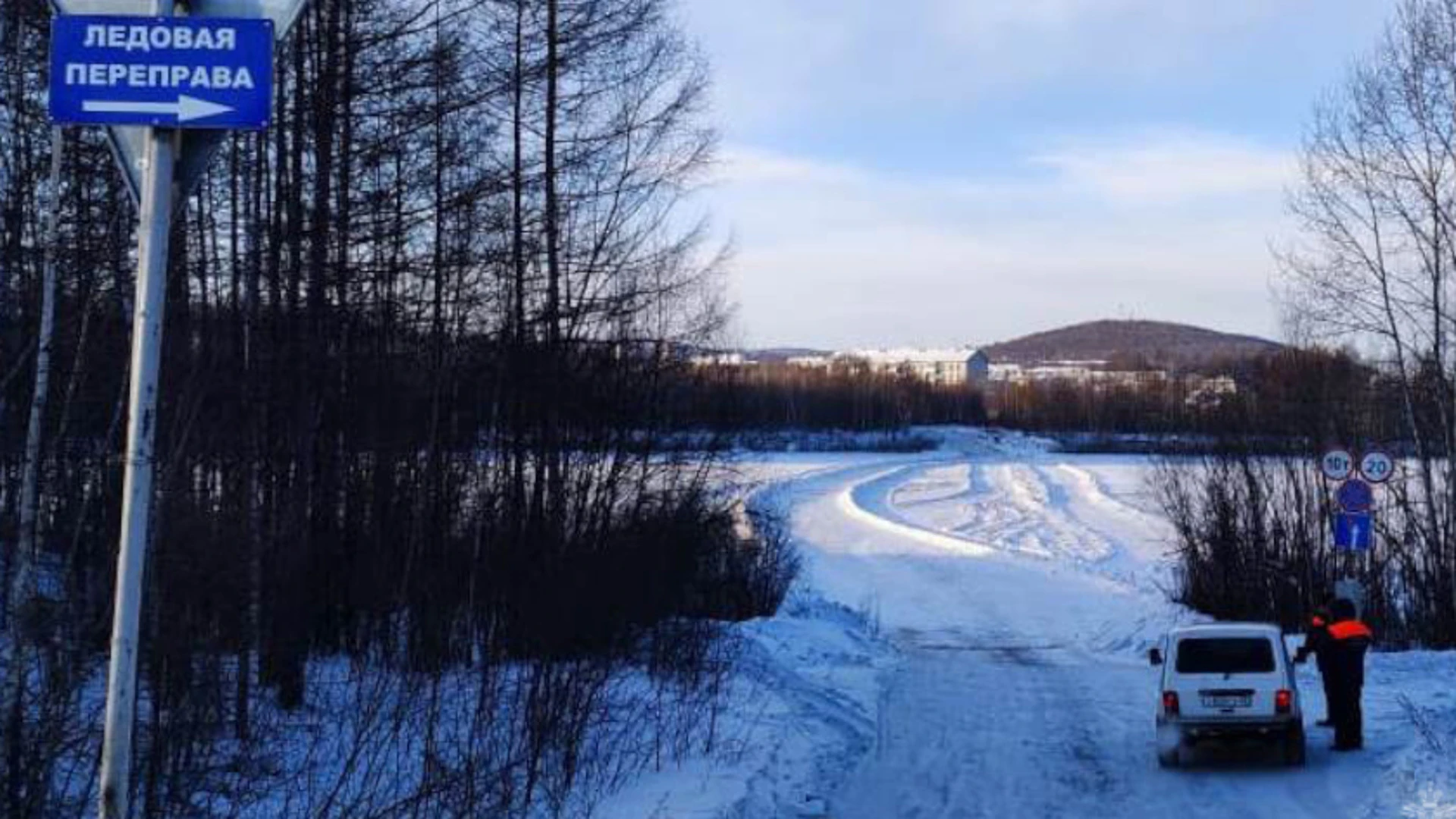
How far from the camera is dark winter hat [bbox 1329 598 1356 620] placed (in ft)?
57.4

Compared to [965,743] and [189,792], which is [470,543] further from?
[189,792]

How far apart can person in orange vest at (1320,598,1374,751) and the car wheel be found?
29.5 inches

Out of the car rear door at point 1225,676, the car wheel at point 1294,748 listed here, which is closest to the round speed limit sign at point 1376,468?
the car rear door at point 1225,676

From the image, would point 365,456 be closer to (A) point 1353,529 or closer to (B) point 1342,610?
(B) point 1342,610

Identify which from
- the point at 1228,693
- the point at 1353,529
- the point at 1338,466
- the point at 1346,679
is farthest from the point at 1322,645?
the point at 1338,466

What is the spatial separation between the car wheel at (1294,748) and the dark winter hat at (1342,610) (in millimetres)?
1909

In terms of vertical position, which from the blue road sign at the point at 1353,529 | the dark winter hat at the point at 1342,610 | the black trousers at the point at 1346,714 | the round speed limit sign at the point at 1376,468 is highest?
the round speed limit sign at the point at 1376,468

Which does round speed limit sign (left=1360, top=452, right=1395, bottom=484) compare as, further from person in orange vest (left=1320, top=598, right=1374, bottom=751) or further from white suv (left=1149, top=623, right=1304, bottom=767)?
white suv (left=1149, top=623, right=1304, bottom=767)

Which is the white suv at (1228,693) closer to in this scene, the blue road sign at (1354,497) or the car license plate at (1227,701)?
the car license plate at (1227,701)

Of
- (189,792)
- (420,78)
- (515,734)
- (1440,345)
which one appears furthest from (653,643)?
(1440,345)

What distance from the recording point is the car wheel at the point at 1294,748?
16.1 metres

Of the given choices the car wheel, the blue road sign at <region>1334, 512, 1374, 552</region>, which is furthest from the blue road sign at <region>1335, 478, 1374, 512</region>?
the car wheel

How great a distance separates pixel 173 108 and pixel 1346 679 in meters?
15.1

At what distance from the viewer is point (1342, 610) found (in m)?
17.5
